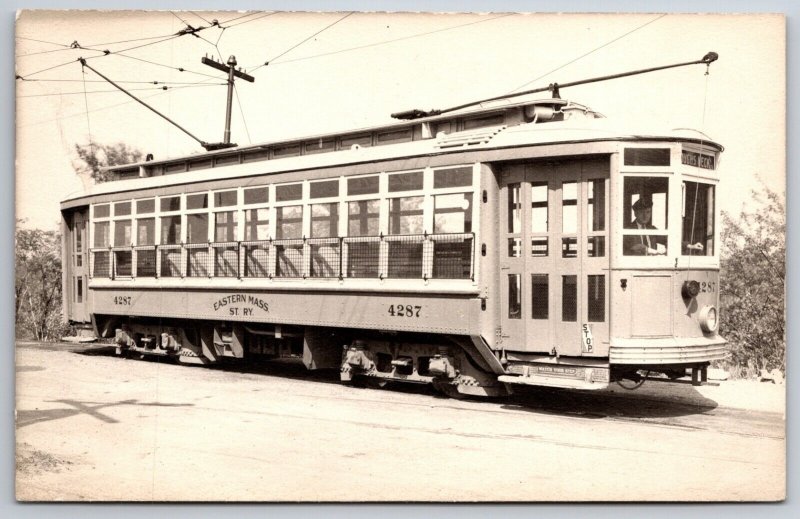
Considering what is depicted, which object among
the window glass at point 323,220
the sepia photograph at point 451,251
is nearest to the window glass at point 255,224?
the sepia photograph at point 451,251

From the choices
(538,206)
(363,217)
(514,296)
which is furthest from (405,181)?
(514,296)

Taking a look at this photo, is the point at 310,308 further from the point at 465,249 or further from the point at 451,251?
the point at 465,249

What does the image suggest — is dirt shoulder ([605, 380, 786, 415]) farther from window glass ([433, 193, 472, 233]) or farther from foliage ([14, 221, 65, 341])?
foliage ([14, 221, 65, 341])

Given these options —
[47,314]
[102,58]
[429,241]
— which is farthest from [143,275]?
[429,241]

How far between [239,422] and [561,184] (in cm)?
460

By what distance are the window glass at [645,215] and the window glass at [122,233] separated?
8.94 metres

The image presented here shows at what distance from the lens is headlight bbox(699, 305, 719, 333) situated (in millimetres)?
9523

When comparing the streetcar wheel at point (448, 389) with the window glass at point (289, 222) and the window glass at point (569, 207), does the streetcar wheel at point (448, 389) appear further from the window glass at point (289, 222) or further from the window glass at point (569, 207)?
the window glass at point (289, 222)

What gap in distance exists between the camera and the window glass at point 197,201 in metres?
13.4

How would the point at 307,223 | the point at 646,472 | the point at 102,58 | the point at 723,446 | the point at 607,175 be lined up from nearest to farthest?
the point at 646,472
the point at 723,446
the point at 607,175
the point at 102,58
the point at 307,223

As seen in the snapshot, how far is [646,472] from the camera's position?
8.12 meters

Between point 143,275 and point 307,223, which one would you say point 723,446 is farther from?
point 143,275

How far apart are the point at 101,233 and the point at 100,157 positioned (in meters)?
2.61

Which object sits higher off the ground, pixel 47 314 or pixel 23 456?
pixel 47 314
